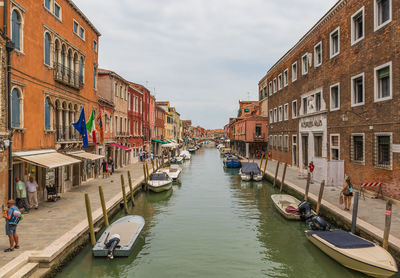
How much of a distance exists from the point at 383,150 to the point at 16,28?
17197 mm

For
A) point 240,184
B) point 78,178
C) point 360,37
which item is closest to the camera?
point 360,37

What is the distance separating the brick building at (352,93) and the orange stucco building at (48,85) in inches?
546

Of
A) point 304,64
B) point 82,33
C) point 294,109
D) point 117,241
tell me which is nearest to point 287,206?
point 117,241

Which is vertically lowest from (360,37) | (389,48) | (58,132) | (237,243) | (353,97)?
(237,243)

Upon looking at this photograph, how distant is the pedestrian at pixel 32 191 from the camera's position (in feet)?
42.3

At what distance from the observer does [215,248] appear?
1132 centimetres

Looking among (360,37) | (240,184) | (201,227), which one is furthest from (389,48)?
(240,184)

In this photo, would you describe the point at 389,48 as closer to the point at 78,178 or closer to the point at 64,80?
the point at 64,80

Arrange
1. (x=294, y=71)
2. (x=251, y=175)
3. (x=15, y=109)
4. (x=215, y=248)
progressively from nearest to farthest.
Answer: (x=215, y=248)
(x=15, y=109)
(x=251, y=175)
(x=294, y=71)

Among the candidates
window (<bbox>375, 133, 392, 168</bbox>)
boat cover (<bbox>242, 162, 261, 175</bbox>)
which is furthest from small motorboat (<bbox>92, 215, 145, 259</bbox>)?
boat cover (<bbox>242, 162, 261, 175</bbox>)

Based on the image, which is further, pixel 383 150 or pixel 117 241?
pixel 383 150

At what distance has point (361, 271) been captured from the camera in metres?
8.67

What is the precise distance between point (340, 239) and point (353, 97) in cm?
1049

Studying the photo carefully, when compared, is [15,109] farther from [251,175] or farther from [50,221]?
[251,175]
